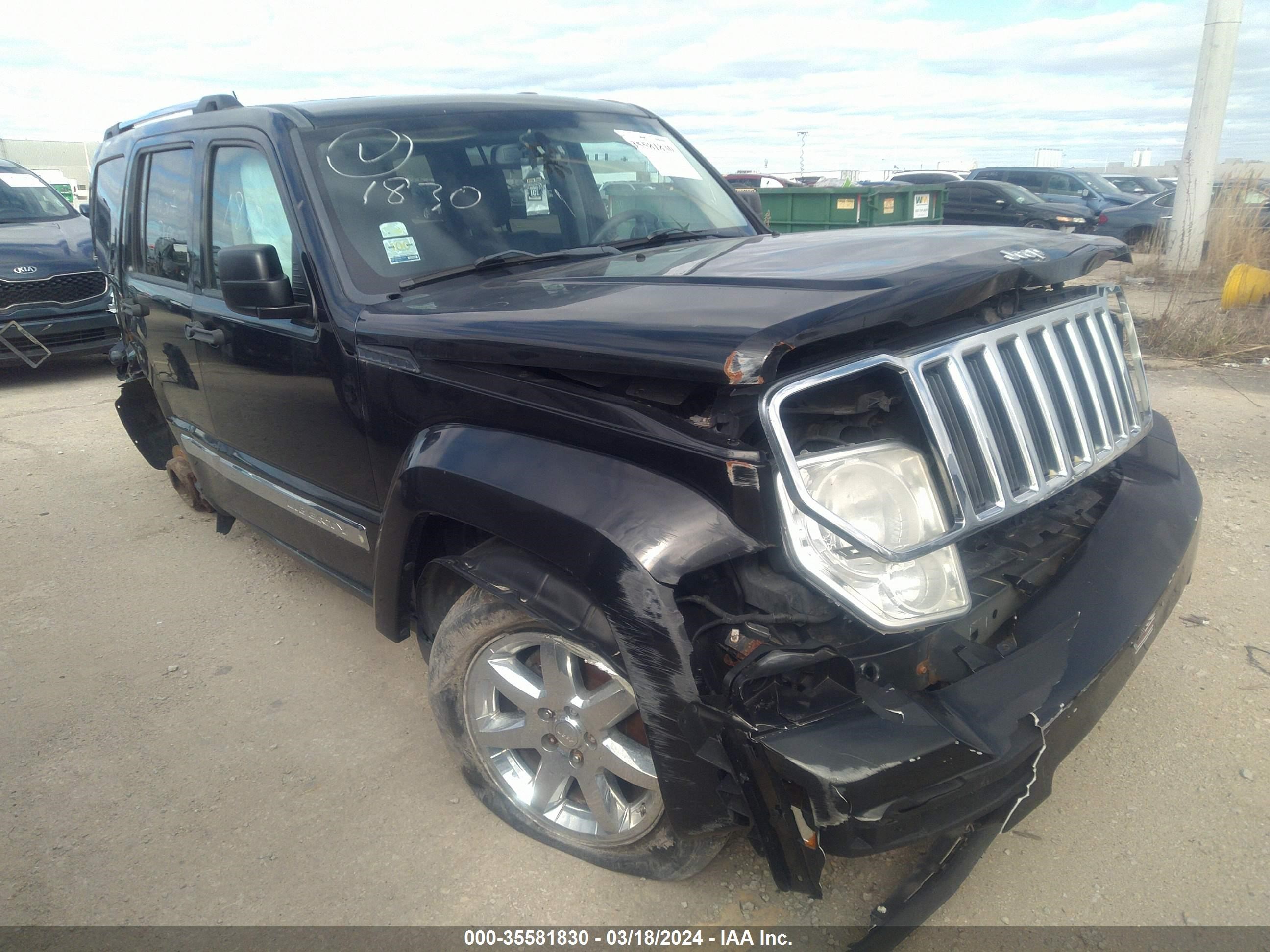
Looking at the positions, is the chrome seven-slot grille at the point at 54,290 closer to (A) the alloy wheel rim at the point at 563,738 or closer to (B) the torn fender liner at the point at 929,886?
(A) the alloy wheel rim at the point at 563,738

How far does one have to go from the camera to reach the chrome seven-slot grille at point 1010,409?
1691 millimetres

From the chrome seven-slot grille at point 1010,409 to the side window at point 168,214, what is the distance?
9.56 feet

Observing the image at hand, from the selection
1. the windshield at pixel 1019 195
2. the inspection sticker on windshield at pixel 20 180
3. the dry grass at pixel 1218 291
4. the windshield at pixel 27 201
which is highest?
the inspection sticker on windshield at pixel 20 180

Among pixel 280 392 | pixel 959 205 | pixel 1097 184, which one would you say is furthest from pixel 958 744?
pixel 1097 184

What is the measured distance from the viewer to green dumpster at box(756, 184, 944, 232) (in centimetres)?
1210

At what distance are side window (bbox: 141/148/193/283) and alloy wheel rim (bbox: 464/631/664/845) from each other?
233 cm

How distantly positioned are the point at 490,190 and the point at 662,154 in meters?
0.97

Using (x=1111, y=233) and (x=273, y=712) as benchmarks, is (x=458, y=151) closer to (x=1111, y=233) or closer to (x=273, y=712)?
(x=273, y=712)

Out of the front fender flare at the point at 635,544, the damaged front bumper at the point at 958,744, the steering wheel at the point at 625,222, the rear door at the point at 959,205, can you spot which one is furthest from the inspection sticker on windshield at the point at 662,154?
the rear door at the point at 959,205

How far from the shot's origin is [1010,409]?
6.38 feet

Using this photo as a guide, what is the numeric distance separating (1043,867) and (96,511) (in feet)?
17.1

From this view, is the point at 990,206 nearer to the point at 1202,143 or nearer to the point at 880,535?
the point at 1202,143

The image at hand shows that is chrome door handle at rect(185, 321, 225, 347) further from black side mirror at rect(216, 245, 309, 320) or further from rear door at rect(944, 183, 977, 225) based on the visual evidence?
rear door at rect(944, 183, 977, 225)

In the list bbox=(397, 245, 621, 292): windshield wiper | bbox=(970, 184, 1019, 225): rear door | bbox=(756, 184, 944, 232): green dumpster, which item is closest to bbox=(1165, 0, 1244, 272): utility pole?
bbox=(756, 184, 944, 232): green dumpster
